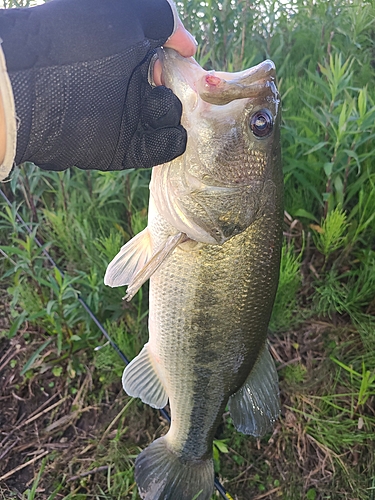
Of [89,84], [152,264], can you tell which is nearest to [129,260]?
[152,264]

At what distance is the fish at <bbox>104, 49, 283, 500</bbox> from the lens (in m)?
1.45

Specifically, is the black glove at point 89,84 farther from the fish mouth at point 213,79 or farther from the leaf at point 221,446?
the leaf at point 221,446

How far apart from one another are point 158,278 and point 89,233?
3.31 ft

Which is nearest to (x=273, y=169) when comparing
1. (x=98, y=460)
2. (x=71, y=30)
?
(x=71, y=30)

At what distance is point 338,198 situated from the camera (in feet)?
8.09

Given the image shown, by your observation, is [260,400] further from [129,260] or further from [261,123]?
[261,123]

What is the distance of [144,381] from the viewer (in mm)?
1957

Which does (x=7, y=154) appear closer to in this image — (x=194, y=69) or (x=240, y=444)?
(x=194, y=69)

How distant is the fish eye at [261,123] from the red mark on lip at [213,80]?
0.63 feet

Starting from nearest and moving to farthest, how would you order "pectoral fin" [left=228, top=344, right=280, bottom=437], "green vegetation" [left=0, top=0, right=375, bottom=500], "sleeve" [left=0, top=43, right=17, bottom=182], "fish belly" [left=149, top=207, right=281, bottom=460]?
"sleeve" [left=0, top=43, right=17, bottom=182] → "fish belly" [left=149, top=207, right=281, bottom=460] → "pectoral fin" [left=228, top=344, right=280, bottom=437] → "green vegetation" [left=0, top=0, right=375, bottom=500]

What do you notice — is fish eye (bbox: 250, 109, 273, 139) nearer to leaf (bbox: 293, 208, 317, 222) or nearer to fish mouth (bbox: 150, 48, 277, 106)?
fish mouth (bbox: 150, 48, 277, 106)

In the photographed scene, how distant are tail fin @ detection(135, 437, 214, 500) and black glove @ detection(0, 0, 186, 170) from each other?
1412 millimetres

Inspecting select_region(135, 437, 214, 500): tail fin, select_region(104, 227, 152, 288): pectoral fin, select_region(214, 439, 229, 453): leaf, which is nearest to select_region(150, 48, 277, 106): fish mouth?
select_region(104, 227, 152, 288): pectoral fin

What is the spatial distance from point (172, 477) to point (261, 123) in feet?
5.42
